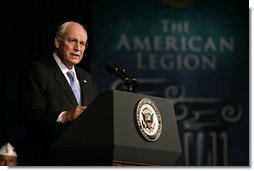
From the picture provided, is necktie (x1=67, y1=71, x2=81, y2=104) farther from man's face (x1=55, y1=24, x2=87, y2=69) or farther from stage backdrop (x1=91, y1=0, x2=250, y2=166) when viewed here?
stage backdrop (x1=91, y1=0, x2=250, y2=166)

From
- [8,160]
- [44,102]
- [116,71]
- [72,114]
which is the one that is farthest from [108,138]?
[8,160]

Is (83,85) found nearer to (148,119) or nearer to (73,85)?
(73,85)

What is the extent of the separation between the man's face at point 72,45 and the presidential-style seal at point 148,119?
0.40 meters

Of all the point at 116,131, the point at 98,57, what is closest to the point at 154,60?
the point at 98,57

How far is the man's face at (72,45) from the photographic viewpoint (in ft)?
8.17

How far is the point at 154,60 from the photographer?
444 centimetres

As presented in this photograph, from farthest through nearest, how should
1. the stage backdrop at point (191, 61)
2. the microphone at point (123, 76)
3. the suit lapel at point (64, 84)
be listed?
1. the stage backdrop at point (191, 61)
2. the suit lapel at point (64, 84)
3. the microphone at point (123, 76)

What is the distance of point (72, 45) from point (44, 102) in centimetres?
26

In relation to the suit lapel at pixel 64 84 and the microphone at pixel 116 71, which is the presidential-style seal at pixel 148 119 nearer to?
the microphone at pixel 116 71

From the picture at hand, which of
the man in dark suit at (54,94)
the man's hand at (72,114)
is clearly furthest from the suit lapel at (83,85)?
the man's hand at (72,114)

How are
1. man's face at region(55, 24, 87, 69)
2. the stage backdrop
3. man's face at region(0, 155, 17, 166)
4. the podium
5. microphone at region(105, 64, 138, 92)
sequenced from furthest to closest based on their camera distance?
the stage backdrop
man's face at region(0, 155, 17, 166)
man's face at region(55, 24, 87, 69)
microphone at region(105, 64, 138, 92)
the podium

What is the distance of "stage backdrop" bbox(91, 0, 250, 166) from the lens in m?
4.41

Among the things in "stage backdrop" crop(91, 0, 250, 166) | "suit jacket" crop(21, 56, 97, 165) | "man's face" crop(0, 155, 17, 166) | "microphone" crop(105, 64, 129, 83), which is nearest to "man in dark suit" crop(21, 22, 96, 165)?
"suit jacket" crop(21, 56, 97, 165)

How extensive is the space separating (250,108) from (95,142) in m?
2.49
